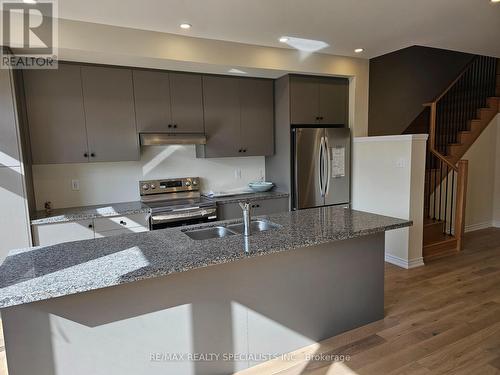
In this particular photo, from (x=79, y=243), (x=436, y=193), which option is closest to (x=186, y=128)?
(x=79, y=243)

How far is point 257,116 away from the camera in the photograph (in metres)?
4.24

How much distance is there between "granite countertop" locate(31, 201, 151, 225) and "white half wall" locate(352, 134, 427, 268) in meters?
2.74

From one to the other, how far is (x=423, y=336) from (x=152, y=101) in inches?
133

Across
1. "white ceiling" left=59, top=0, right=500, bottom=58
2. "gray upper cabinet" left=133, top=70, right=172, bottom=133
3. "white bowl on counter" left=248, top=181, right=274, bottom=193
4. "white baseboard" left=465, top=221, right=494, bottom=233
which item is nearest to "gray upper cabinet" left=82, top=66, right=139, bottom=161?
"gray upper cabinet" left=133, top=70, right=172, bottom=133

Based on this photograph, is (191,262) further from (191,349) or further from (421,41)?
(421,41)

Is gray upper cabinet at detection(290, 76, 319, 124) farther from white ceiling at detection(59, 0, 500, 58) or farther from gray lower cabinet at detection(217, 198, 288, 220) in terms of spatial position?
gray lower cabinet at detection(217, 198, 288, 220)

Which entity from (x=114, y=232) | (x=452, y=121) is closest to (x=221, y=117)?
(x=114, y=232)

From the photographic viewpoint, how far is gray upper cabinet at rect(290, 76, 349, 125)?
13.4 feet

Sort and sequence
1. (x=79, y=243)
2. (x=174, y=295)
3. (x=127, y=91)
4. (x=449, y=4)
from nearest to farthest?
(x=174, y=295)
(x=79, y=243)
(x=449, y=4)
(x=127, y=91)

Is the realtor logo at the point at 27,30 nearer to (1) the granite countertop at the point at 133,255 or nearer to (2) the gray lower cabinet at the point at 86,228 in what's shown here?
(2) the gray lower cabinet at the point at 86,228

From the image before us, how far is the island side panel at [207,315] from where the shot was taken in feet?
5.29

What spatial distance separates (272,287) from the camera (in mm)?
2166

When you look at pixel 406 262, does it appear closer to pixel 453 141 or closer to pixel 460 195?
pixel 460 195

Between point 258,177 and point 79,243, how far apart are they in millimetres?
2952
